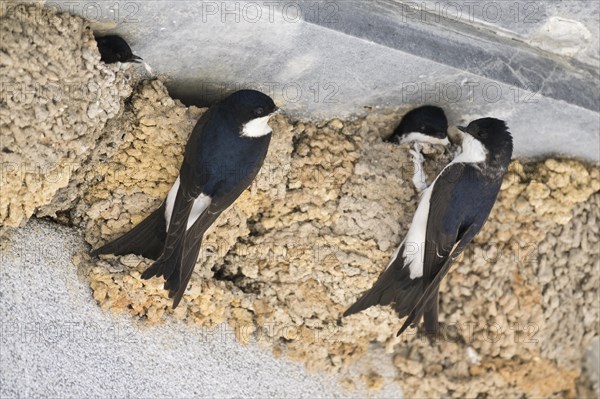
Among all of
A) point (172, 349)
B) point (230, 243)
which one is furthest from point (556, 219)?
point (172, 349)

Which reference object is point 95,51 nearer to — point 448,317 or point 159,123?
point 159,123

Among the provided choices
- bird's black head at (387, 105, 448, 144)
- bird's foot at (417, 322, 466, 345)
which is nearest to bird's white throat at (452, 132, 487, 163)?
bird's black head at (387, 105, 448, 144)

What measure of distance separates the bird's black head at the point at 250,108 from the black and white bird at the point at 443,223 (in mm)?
740

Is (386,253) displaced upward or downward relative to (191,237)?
downward

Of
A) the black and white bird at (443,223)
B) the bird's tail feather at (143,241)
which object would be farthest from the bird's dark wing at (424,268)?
the bird's tail feather at (143,241)

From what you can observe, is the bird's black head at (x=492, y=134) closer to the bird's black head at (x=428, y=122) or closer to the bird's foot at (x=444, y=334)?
the bird's black head at (x=428, y=122)

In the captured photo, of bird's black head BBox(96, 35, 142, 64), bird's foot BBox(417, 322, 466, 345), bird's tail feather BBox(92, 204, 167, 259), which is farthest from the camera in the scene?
bird's foot BBox(417, 322, 466, 345)

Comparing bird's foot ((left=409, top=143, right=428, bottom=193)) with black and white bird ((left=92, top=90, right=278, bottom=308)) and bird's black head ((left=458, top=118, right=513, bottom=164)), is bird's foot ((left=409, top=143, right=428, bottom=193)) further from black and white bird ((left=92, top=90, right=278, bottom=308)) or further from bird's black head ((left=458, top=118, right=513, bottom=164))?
black and white bird ((left=92, top=90, right=278, bottom=308))

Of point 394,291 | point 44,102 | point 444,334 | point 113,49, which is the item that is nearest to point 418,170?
point 394,291

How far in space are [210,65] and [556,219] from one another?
1764mm

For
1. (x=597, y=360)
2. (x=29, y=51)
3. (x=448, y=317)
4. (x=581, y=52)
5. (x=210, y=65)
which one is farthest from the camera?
(x=597, y=360)

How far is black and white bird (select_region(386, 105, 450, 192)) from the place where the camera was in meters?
4.55

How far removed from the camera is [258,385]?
4.38 meters

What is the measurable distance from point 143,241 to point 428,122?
1.24 meters
